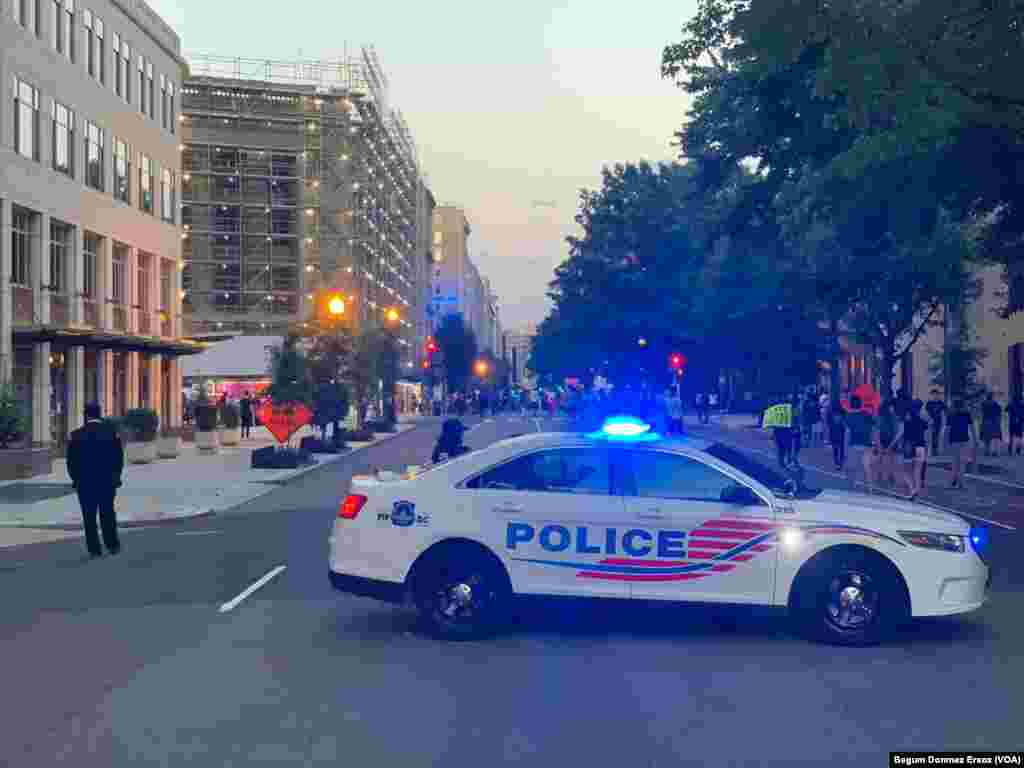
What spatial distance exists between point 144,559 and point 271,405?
19.5 meters

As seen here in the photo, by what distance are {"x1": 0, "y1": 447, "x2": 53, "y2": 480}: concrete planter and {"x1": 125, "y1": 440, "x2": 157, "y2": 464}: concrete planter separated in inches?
223

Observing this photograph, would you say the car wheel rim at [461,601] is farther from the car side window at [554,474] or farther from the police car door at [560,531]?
the car side window at [554,474]

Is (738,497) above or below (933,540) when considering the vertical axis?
above

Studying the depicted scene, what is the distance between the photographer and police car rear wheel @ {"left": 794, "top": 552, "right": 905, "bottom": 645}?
987cm

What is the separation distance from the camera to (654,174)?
84.9 m

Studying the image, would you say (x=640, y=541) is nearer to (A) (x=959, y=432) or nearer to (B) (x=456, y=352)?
(A) (x=959, y=432)

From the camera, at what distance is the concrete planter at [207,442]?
41.4 metres

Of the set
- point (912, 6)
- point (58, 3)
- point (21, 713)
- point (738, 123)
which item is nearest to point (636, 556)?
point (21, 713)

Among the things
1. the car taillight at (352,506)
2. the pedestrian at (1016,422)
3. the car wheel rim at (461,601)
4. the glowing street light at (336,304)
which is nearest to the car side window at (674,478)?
the car wheel rim at (461,601)

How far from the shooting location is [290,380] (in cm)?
3544

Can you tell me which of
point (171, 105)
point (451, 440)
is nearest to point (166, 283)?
point (171, 105)

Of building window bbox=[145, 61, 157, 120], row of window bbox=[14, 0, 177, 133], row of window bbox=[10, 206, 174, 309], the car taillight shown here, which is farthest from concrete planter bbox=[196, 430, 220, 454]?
the car taillight

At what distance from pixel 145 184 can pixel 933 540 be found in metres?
42.8

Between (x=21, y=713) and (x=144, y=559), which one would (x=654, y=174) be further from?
(x=21, y=713)
